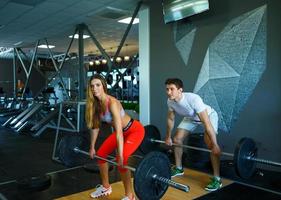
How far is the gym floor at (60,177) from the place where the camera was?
96.1 inches

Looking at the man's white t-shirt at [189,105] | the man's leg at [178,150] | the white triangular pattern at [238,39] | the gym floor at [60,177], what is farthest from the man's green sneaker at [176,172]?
the white triangular pattern at [238,39]

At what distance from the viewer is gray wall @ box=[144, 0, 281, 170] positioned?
3.03 metres

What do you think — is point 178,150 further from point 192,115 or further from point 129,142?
point 129,142

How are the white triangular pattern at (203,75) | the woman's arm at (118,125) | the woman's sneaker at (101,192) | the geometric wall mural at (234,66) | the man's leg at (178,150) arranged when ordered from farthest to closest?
1. the white triangular pattern at (203,75)
2. the geometric wall mural at (234,66)
3. the man's leg at (178,150)
4. the woman's sneaker at (101,192)
5. the woman's arm at (118,125)

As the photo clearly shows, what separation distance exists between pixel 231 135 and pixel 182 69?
3.85 feet

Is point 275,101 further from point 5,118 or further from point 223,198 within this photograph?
point 5,118

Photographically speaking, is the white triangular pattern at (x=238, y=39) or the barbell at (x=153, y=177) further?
the white triangular pattern at (x=238, y=39)

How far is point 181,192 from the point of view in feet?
8.13

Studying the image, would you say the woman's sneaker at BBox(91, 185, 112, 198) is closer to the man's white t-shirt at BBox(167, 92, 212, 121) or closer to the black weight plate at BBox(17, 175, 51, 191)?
the black weight plate at BBox(17, 175, 51, 191)

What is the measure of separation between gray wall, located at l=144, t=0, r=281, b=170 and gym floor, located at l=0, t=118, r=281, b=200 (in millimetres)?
429

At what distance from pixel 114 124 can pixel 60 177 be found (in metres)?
1.36

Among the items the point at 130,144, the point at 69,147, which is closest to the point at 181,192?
the point at 130,144

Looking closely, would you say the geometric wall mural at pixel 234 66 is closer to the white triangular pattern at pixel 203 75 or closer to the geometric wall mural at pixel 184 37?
the white triangular pattern at pixel 203 75

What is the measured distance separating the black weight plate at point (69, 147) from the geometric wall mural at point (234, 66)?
6.14 feet
